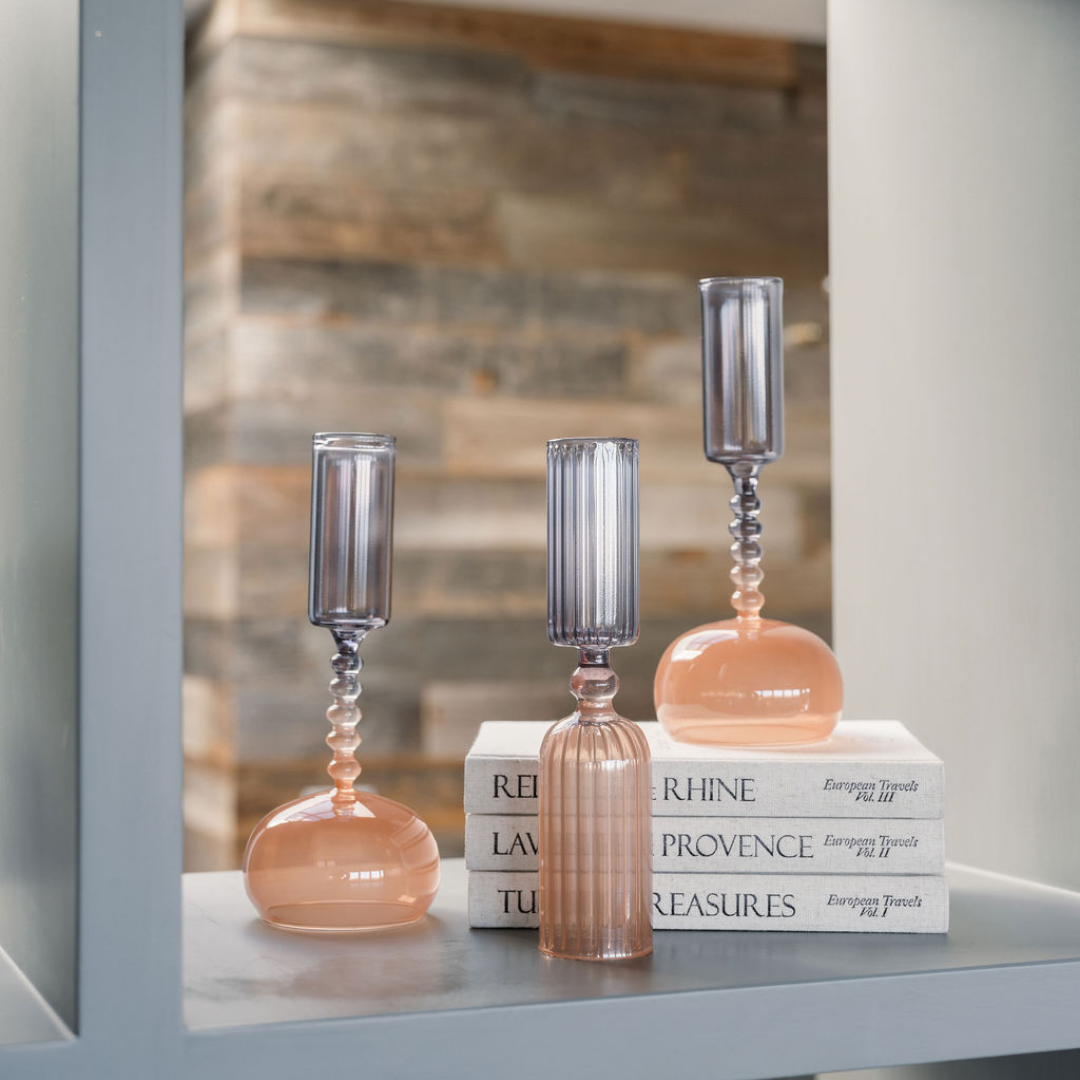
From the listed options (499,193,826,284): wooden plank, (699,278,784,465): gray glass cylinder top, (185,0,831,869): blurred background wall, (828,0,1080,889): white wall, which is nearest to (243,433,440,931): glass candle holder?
(699,278,784,465): gray glass cylinder top

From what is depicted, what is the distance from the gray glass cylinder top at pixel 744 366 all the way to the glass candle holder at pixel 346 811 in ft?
0.71

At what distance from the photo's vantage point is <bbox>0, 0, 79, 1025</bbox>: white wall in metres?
0.59

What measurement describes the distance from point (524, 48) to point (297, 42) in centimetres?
45

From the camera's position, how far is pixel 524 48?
2.81m

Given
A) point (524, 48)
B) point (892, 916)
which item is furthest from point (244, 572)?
point (892, 916)

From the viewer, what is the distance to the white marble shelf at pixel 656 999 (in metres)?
0.63

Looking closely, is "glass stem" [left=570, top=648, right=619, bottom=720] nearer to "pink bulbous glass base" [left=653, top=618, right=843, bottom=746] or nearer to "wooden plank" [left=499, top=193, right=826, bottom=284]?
"pink bulbous glass base" [left=653, top=618, right=843, bottom=746]

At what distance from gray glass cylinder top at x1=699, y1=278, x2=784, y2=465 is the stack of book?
0.22 m

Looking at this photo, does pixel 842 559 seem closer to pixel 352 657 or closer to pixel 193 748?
pixel 352 657

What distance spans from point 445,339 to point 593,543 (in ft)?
6.57

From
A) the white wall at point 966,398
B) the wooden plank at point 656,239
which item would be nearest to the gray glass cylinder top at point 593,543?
the white wall at point 966,398

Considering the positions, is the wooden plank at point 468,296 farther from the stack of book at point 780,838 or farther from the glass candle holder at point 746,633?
the stack of book at point 780,838

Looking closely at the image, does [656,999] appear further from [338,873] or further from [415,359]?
[415,359]

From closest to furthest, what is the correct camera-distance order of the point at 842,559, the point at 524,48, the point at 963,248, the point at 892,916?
the point at 892,916 → the point at 963,248 → the point at 842,559 → the point at 524,48
